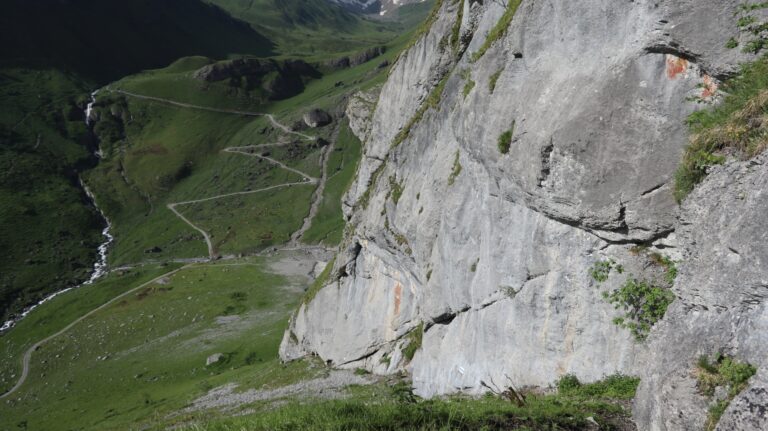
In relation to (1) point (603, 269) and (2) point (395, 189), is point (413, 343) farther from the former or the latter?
(1) point (603, 269)

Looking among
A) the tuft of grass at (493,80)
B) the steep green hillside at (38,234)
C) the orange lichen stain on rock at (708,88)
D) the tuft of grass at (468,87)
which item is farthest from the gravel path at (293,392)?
the steep green hillside at (38,234)

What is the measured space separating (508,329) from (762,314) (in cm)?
1296

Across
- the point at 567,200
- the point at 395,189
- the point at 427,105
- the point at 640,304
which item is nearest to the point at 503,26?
the point at 567,200

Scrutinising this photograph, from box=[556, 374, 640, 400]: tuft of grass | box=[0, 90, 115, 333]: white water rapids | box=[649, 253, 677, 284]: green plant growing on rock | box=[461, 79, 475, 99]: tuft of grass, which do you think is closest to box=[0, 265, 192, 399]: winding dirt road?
box=[0, 90, 115, 333]: white water rapids

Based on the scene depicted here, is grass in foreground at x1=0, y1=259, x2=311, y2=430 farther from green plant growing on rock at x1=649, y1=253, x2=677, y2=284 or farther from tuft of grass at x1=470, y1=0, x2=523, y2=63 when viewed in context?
green plant growing on rock at x1=649, y1=253, x2=677, y2=284

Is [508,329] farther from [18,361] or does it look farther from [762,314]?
[18,361]

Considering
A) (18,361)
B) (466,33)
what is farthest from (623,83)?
(18,361)

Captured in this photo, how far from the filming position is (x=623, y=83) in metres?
15.7

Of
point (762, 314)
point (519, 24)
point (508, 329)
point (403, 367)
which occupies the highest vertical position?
point (519, 24)

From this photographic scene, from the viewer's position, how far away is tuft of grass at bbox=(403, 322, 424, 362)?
118 feet

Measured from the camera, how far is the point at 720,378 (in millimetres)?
9422

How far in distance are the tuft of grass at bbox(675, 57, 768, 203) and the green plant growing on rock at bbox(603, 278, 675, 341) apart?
330 centimetres

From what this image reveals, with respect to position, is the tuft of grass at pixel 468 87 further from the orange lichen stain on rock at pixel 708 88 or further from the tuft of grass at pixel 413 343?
the tuft of grass at pixel 413 343

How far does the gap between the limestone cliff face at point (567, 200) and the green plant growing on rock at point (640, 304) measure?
435 mm
